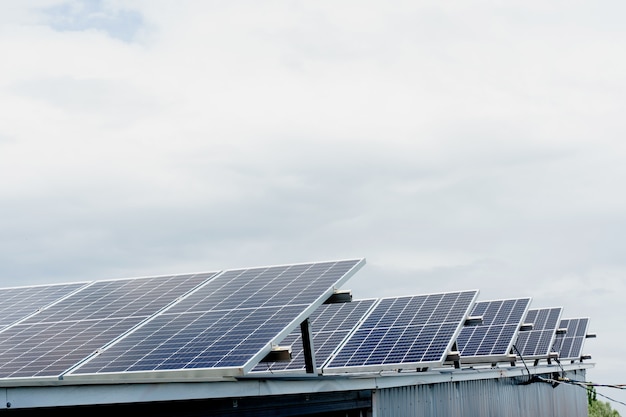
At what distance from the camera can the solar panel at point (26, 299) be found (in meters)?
17.9

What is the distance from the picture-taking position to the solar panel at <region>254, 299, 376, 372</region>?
2125cm

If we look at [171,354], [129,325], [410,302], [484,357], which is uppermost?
[410,302]

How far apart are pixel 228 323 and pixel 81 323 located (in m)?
2.97

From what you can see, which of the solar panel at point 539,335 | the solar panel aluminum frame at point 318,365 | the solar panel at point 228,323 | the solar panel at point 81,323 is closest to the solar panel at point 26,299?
the solar panel at point 81,323

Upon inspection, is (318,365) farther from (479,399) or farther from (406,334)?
(479,399)

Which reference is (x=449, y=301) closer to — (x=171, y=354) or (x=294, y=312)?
(x=294, y=312)

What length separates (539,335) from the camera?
123 ft

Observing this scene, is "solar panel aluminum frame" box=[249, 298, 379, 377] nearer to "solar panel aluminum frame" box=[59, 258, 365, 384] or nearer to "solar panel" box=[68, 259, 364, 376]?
"solar panel" box=[68, 259, 364, 376]

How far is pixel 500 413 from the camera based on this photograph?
2591 cm

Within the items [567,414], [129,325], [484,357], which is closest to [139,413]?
[129,325]

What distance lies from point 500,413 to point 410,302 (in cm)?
486

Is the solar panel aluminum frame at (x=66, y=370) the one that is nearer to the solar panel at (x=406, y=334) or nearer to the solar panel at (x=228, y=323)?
the solar panel at (x=228, y=323)

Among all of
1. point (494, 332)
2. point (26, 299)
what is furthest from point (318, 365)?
point (494, 332)

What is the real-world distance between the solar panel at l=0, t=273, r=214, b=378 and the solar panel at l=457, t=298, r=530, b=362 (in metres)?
12.9
